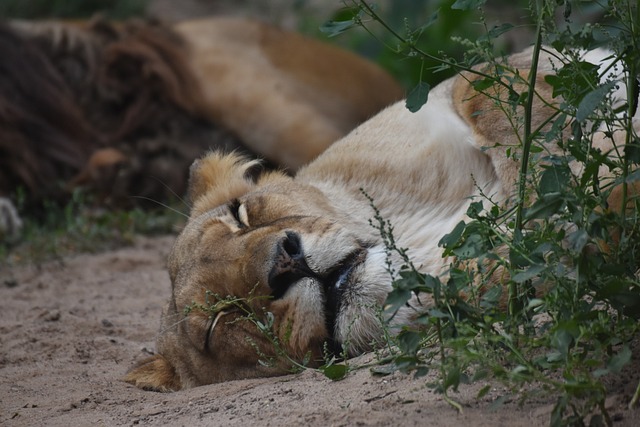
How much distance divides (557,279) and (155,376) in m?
1.23

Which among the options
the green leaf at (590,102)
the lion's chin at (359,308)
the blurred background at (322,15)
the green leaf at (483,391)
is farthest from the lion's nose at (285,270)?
the blurred background at (322,15)

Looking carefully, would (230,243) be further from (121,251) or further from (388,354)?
(121,251)

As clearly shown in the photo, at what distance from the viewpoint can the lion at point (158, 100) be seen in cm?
593

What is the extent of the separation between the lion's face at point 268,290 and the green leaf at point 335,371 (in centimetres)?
7

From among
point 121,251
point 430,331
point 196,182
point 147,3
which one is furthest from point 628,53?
point 147,3

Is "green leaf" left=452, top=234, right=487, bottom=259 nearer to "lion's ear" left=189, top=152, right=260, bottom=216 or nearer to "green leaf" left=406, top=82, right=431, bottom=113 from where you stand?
"green leaf" left=406, top=82, right=431, bottom=113

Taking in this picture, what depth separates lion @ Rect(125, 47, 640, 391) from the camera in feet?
7.89

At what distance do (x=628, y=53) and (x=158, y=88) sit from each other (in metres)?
4.45

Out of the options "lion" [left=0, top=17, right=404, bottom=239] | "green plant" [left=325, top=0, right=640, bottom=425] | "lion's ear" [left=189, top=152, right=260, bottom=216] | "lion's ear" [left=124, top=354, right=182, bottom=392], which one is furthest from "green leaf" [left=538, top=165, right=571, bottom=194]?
"lion" [left=0, top=17, right=404, bottom=239]

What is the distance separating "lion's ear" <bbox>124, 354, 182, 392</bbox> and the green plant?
768 mm

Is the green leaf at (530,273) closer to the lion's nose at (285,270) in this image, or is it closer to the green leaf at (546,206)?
the green leaf at (546,206)

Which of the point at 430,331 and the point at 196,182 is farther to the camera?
the point at 196,182

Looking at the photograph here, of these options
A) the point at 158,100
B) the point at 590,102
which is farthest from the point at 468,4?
the point at 158,100

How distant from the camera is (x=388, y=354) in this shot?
2.28 m
